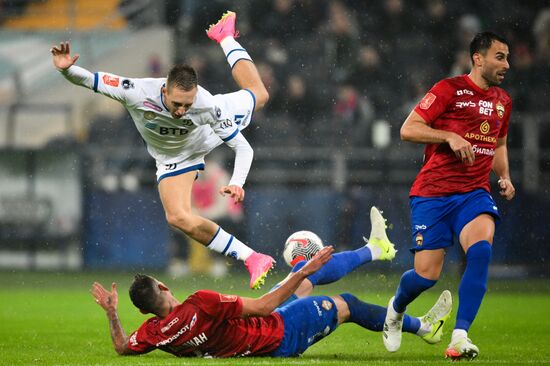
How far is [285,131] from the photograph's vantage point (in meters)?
18.0

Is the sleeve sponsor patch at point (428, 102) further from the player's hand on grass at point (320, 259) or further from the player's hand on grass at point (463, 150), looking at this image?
the player's hand on grass at point (320, 259)

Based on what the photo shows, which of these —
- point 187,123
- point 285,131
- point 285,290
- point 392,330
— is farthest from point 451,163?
point 285,131

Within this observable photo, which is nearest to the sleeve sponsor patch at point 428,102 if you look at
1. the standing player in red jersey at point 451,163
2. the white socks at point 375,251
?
the standing player in red jersey at point 451,163

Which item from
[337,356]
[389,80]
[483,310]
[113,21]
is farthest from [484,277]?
[113,21]

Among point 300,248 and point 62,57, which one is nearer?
point 62,57

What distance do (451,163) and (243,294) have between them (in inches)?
236

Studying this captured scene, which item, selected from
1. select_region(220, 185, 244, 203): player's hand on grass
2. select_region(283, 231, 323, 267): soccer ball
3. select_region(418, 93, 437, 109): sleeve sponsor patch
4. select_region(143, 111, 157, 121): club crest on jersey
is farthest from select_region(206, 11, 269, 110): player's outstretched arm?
select_region(418, 93, 437, 109): sleeve sponsor patch

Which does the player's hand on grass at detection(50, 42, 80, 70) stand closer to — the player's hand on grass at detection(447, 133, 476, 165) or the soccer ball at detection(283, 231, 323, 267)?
the soccer ball at detection(283, 231, 323, 267)

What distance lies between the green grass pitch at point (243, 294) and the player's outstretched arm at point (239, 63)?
2363 millimetres

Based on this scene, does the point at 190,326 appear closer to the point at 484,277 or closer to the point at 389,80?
the point at 484,277

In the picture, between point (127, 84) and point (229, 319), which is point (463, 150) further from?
point (127, 84)

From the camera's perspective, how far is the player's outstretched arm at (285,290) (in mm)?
7041

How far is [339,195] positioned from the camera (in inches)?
663

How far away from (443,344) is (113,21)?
14.0 metres
